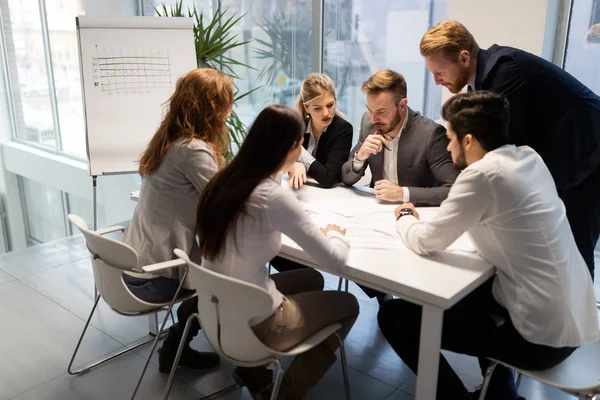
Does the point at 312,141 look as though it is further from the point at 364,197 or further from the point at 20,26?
the point at 20,26

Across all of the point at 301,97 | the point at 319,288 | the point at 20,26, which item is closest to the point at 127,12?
the point at 20,26

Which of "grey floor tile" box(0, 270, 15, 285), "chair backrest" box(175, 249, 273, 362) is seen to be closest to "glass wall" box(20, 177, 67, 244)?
"grey floor tile" box(0, 270, 15, 285)

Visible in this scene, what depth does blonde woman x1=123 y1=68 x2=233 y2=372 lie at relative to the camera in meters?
2.02

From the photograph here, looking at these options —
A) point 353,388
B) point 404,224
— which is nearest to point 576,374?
point 404,224

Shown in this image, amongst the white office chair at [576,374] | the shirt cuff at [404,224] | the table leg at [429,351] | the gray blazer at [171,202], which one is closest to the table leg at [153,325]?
the gray blazer at [171,202]

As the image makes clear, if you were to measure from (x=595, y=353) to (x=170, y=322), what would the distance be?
198 centimetres

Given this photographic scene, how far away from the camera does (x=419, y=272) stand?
1.63 metres

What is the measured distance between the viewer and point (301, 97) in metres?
2.74

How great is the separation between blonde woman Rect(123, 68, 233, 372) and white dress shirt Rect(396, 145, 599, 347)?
3.03ft

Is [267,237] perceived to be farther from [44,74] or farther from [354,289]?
[44,74]

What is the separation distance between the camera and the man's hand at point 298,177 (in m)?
2.59

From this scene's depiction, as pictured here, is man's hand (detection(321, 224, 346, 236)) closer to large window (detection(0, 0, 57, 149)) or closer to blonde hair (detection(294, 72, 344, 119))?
blonde hair (detection(294, 72, 344, 119))

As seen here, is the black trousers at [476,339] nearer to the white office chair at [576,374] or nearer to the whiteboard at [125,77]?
the white office chair at [576,374]

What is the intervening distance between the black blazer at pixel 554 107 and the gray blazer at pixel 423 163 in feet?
1.05
